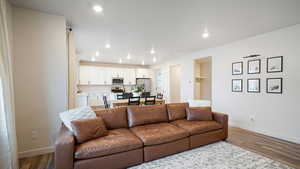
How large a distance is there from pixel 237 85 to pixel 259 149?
6.48 ft

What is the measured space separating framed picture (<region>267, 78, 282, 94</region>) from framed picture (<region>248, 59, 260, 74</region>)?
1.22ft

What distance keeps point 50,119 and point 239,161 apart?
353 cm

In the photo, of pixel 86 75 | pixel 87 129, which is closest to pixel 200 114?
pixel 87 129

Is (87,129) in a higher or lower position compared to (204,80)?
lower

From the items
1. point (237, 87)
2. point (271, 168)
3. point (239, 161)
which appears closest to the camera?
point (271, 168)

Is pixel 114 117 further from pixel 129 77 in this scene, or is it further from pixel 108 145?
pixel 129 77

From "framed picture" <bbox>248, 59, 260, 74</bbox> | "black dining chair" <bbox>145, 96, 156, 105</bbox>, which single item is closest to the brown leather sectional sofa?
"black dining chair" <bbox>145, 96, 156, 105</bbox>

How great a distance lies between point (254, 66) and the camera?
12.1 ft

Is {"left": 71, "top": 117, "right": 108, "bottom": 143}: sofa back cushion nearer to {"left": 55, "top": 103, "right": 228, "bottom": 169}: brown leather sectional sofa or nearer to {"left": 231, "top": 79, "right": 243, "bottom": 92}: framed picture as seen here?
{"left": 55, "top": 103, "right": 228, "bottom": 169}: brown leather sectional sofa

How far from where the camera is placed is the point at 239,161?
2.22 meters

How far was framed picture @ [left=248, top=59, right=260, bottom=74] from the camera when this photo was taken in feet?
11.9

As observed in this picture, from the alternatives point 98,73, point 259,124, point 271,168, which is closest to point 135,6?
point 271,168

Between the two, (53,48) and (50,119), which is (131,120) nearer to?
(50,119)

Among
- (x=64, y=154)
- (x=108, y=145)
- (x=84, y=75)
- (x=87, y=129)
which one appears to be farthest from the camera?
(x=84, y=75)
